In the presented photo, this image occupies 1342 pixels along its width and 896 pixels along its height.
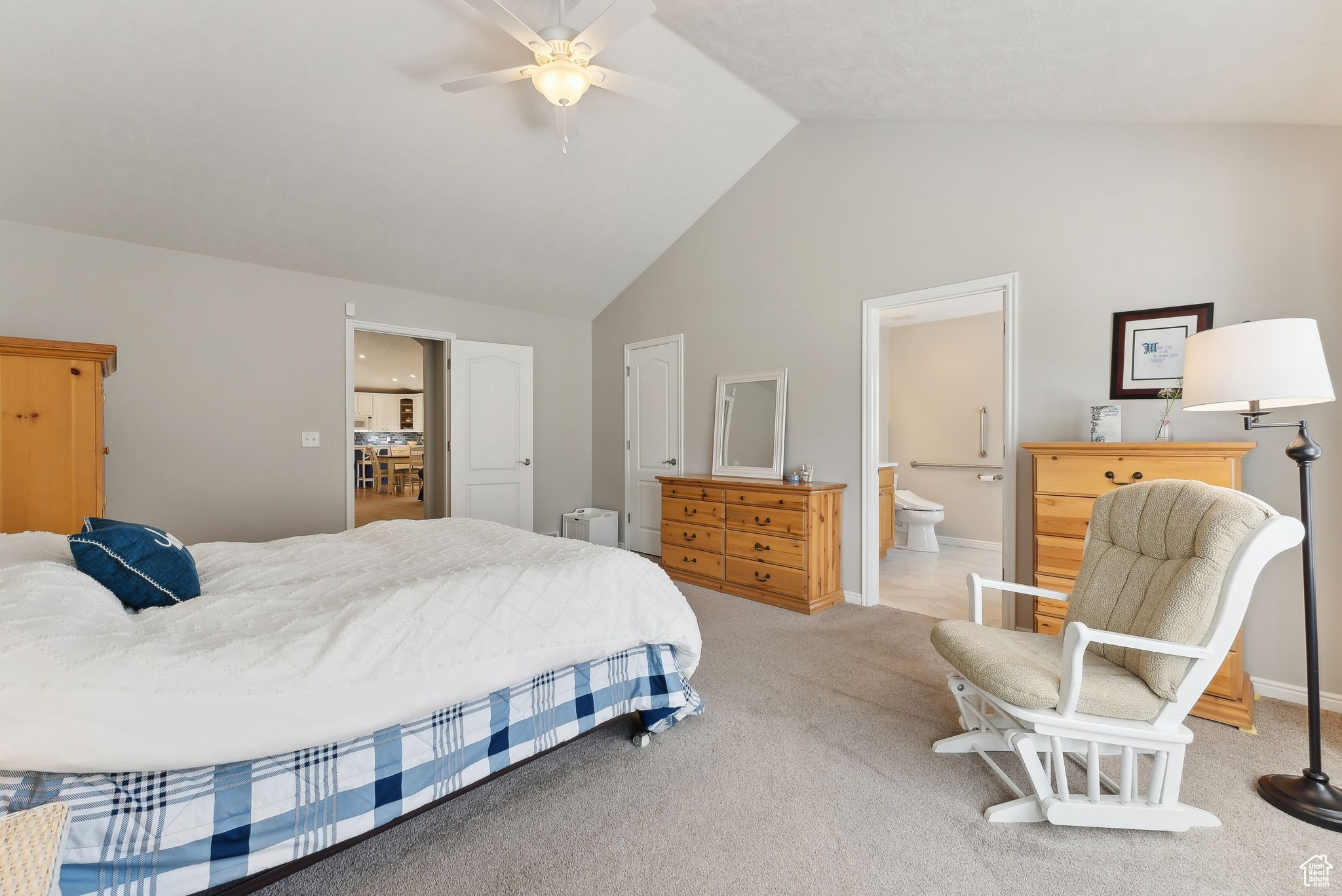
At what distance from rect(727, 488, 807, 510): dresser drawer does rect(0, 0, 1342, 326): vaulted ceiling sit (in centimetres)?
240

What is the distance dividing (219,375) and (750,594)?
12.9 ft

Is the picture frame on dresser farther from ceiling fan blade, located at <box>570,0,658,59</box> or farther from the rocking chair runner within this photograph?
ceiling fan blade, located at <box>570,0,658,59</box>

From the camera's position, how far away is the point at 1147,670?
168 cm

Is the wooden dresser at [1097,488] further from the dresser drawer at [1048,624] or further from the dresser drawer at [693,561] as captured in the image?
the dresser drawer at [693,561]

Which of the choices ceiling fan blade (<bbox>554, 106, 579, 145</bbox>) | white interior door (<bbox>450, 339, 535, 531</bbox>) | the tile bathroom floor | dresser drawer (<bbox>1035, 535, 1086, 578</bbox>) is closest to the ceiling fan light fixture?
ceiling fan blade (<bbox>554, 106, 579, 145</bbox>)

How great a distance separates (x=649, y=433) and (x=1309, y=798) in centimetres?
444

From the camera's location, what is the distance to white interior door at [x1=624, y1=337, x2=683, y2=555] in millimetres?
5219

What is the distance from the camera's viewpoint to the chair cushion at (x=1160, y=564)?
161 centimetres

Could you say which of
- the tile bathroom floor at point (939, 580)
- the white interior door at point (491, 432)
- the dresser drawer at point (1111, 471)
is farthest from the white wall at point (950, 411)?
the white interior door at point (491, 432)

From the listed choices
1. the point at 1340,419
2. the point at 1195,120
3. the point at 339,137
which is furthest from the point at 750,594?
the point at 339,137

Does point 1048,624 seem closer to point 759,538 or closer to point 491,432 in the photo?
point 759,538

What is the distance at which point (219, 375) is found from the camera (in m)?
3.93

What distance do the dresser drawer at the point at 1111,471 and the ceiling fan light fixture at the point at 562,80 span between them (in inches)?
109

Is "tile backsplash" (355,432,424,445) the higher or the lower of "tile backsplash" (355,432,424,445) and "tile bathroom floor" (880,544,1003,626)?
the higher
